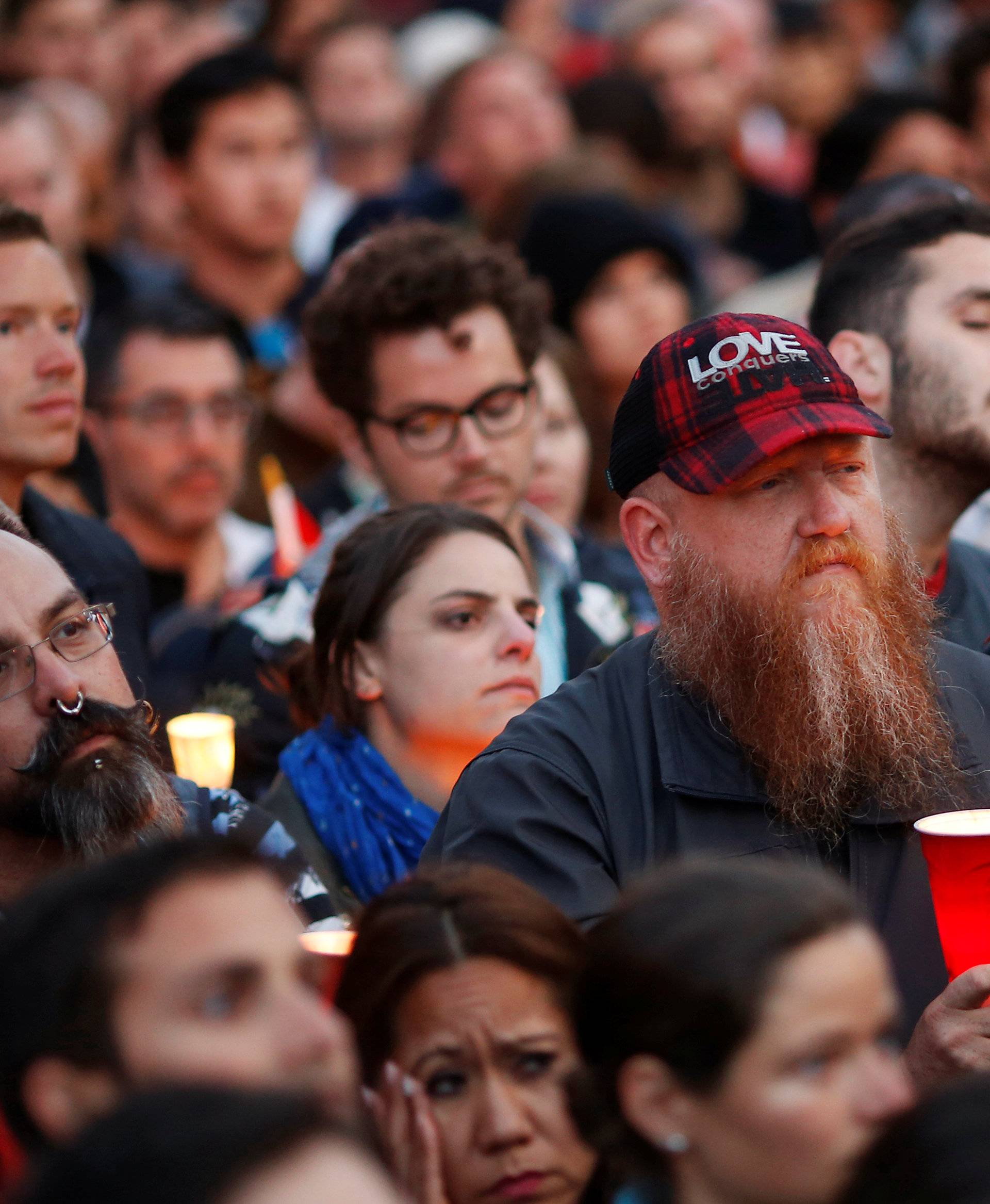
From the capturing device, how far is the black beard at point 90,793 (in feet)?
9.76

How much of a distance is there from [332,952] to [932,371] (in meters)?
2.28

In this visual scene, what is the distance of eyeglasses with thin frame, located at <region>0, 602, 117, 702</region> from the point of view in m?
3.12

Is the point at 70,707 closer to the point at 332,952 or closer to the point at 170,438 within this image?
the point at 332,952

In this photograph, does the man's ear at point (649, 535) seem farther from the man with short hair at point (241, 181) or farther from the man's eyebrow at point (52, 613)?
the man with short hair at point (241, 181)

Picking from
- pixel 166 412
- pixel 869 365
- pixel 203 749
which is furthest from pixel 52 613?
pixel 166 412

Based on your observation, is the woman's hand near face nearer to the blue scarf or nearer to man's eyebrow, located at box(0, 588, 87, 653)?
man's eyebrow, located at box(0, 588, 87, 653)

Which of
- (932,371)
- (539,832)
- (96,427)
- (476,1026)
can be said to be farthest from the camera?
(96,427)

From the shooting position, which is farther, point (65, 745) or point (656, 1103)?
point (65, 745)

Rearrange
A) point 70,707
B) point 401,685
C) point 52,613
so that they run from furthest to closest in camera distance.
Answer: point 401,685, point 52,613, point 70,707

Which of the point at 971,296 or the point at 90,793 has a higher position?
the point at 971,296

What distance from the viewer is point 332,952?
2646mm

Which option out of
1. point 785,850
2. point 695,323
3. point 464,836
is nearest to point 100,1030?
point 464,836

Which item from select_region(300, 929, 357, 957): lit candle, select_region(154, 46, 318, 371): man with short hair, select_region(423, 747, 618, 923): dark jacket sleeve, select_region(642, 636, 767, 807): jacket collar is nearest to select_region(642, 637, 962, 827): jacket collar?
select_region(642, 636, 767, 807): jacket collar

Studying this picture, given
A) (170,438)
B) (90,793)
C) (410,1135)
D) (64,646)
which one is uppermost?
(170,438)
